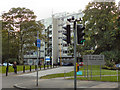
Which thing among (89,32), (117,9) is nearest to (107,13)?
(117,9)

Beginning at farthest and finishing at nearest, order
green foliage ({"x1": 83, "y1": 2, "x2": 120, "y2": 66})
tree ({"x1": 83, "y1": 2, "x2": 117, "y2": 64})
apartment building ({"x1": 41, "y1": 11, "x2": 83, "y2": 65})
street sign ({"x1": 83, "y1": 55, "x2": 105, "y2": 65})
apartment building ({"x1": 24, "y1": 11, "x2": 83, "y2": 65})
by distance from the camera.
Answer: apartment building ({"x1": 41, "y1": 11, "x2": 83, "y2": 65}) < apartment building ({"x1": 24, "y1": 11, "x2": 83, "y2": 65}) < tree ({"x1": 83, "y1": 2, "x2": 117, "y2": 64}) < green foliage ({"x1": 83, "y1": 2, "x2": 120, "y2": 66}) < street sign ({"x1": 83, "y1": 55, "x2": 105, "y2": 65})

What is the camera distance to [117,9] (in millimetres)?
40750

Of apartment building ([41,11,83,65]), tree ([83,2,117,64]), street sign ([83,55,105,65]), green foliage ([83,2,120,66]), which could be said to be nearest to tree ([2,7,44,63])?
green foliage ([83,2,120,66])

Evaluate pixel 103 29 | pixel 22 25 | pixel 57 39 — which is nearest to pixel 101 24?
pixel 103 29

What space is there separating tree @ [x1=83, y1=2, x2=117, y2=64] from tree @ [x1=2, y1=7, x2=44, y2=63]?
16.6 meters

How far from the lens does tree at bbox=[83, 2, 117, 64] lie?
40.5 meters

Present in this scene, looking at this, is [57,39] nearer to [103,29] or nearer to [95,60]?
[103,29]

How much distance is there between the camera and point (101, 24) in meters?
41.3

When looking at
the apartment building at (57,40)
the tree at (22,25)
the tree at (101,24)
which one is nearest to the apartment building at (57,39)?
the apartment building at (57,40)

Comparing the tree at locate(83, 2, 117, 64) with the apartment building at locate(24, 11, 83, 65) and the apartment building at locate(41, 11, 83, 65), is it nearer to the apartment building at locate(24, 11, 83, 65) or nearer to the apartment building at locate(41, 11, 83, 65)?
the apartment building at locate(24, 11, 83, 65)

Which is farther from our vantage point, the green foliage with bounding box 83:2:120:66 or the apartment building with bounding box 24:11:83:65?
the apartment building with bounding box 24:11:83:65

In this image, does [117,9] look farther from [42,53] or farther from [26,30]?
[42,53]

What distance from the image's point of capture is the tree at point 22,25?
5447cm

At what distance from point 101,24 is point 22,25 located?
20770 mm
